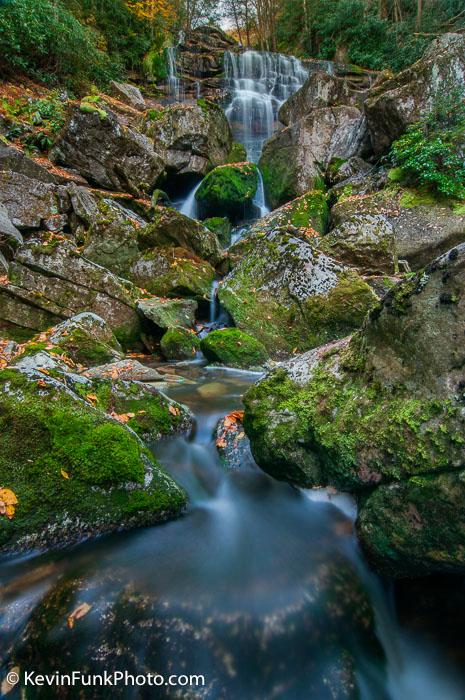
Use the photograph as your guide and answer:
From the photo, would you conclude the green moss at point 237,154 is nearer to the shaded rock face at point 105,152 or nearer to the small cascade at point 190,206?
the small cascade at point 190,206

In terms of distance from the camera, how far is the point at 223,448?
11.9ft

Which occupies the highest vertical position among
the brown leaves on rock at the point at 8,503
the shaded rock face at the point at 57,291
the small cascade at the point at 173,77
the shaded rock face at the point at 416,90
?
the small cascade at the point at 173,77

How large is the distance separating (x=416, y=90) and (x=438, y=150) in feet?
9.01

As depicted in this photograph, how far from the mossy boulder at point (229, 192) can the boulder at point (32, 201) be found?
5.10 metres

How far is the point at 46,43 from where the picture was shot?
13.6m

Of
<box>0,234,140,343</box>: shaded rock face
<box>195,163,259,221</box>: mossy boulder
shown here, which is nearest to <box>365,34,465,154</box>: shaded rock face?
<box>195,163,259,221</box>: mossy boulder

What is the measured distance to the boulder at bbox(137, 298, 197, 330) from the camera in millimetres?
7109

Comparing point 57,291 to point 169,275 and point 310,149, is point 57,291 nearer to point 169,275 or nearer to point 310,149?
point 169,275

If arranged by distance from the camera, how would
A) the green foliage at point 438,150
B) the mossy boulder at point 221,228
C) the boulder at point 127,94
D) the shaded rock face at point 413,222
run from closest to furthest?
the shaded rock face at point 413,222
the green foliage at point 438,150
the mossy boulder at point 221,228
the boulder at point 127,94

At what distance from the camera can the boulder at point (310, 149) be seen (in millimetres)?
13312

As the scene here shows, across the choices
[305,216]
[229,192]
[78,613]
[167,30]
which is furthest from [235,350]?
[167,30]

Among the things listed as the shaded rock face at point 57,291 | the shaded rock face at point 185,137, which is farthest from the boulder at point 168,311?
the shaded rock face at point 185,137

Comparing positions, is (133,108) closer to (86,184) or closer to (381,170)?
(86,184)

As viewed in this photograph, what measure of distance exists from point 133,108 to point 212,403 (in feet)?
56.3
